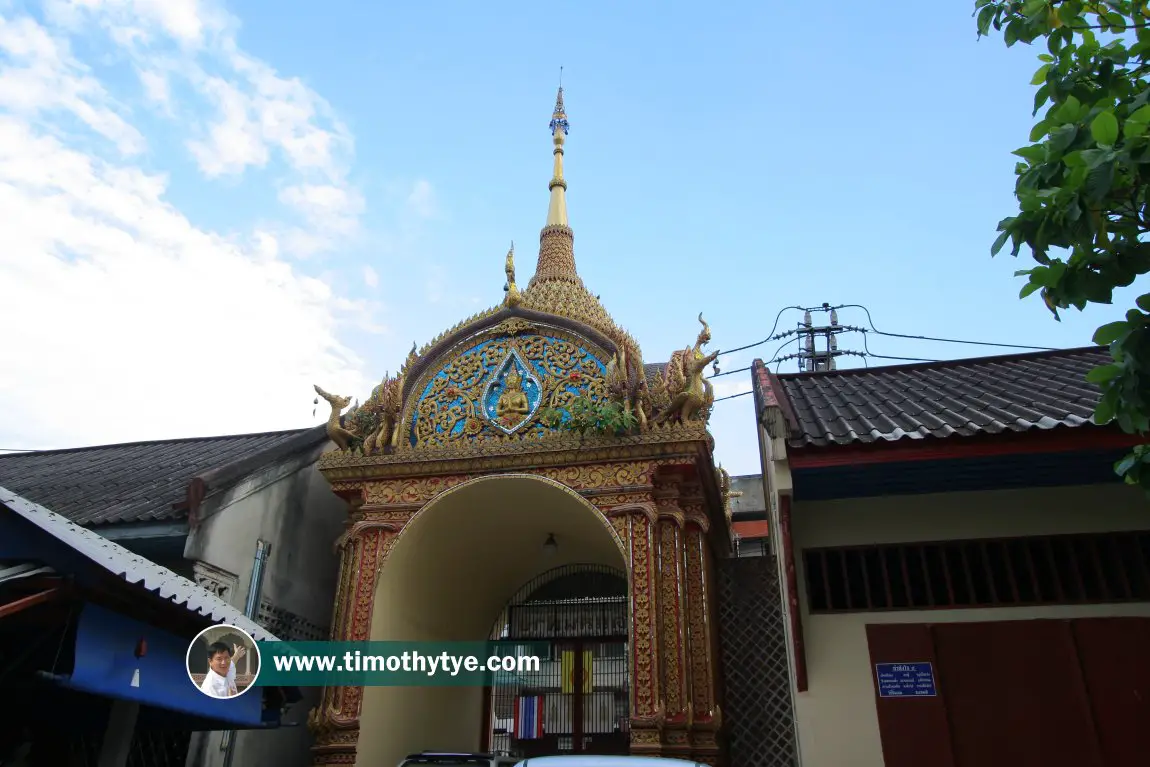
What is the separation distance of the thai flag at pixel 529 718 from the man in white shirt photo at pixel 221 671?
6.95m

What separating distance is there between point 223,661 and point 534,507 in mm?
4958

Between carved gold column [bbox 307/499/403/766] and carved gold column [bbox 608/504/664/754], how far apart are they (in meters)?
2.63

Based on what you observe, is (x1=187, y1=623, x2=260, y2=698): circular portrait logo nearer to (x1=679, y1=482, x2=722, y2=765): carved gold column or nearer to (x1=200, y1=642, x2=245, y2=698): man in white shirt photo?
(x1=200, y1=642, x2=245, y2=698): man in white shirt photo

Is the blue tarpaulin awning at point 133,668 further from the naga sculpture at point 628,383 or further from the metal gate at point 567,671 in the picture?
the metal gate at point 567,671

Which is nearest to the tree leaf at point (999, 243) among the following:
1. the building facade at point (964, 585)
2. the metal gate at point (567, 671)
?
the building facade at point (964, 585)

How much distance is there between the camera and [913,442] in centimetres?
671

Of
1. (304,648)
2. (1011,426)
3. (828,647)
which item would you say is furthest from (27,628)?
(1011,426)

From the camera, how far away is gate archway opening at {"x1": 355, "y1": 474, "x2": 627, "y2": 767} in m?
9.37

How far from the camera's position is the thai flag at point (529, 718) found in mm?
11852

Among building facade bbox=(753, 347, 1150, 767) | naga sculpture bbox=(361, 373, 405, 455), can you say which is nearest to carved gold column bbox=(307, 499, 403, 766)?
naga sculpture bbox=(361, 373, 405, 455)

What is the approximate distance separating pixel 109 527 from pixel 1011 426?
872 centimetres

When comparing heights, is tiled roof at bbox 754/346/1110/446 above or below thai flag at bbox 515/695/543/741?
above

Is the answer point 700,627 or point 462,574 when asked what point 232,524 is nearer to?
point 462,574

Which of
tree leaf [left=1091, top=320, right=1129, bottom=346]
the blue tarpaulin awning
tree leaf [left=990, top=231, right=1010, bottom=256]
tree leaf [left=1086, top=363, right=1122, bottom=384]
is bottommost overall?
the blue tarpaulin awning
